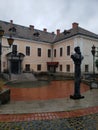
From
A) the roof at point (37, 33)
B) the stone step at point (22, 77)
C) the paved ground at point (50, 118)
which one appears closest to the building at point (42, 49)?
the roof at point (37, 33)

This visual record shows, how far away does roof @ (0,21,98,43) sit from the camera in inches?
1096

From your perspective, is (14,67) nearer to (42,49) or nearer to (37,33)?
(42,49)

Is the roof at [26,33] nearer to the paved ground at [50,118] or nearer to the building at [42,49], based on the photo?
the building at [42,49]

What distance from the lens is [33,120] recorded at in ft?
17.8

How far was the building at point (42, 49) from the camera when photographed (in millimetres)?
Result: 26938

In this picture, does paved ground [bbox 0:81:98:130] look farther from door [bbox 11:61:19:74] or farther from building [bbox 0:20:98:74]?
door [bbox 11:61:19:74]

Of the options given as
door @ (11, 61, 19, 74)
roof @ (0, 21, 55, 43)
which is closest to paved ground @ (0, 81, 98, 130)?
door @ (11, 61, 19, 74)

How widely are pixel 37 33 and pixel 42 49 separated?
343 cm

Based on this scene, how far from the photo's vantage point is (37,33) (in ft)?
105

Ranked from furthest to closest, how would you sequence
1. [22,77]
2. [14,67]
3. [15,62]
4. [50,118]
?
[15,62], [14,67], [22,77], [50,118]

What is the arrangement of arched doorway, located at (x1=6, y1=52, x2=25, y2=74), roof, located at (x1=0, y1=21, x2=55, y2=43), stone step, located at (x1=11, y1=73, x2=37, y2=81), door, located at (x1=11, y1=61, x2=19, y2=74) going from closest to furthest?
stone step, located at (x1=11, y1=73, x2=37, y2=81) < arched doorway, located at (x1=6, y1=52, x2=25, y2=74) < door, located at (x1=11, y1=61, x2=19, y2=74) < roof, located at (x1=0, y1=21, x2=55, y2=43)

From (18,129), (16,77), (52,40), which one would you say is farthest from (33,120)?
(52,40)

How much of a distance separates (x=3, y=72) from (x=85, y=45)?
14664 millimetres

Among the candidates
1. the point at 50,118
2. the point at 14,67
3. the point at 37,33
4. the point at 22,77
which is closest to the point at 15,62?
the point at 14,67
